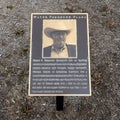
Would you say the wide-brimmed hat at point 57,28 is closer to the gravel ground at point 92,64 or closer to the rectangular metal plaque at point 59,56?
the rectangular metal plaque at point 59,56

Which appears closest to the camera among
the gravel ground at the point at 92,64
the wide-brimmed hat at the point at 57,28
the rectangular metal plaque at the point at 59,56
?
the rectangular metal plaque at the point at 59,56

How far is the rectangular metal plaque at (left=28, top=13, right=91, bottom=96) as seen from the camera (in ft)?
15.2

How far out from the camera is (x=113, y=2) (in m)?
7.60

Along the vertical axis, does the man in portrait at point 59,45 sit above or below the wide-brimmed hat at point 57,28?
below

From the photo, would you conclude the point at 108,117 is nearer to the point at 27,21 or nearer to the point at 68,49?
the point at 68,49

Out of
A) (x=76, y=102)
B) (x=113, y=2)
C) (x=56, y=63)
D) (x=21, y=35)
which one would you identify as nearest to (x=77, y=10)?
(x=113, y=2)

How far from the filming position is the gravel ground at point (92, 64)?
5.52 metres

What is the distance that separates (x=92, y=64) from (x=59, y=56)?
170cm

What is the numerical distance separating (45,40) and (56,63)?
378 mm

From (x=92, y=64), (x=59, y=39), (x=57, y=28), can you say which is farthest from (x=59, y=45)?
(x=92, y=64)

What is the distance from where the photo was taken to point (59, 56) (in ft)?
15.4

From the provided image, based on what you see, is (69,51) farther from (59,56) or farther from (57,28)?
(57,28)

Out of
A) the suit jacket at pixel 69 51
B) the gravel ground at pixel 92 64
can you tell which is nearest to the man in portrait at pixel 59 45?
the suit jacket at pixel 69 51

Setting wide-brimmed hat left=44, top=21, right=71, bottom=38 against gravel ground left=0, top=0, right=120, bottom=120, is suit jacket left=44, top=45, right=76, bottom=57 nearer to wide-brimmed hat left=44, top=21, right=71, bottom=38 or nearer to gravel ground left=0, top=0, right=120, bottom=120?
wide-brimmed hat left=44, top=21, right=71, bottom=38
